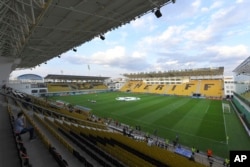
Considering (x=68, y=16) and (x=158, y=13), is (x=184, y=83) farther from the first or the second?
(x=68, y=16)

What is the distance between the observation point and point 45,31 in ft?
51.5

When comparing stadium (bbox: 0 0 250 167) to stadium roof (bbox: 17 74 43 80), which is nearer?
stadium (bbox: 0 0 250 167)

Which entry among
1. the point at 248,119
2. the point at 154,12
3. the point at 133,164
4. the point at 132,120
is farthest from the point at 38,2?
the point at 248,119

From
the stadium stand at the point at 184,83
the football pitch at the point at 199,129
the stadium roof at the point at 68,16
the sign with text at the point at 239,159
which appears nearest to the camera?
the sign with text at the point at 239,159

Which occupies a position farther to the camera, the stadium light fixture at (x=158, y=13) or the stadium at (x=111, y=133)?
the stadium light fixture at (x=158, y=13)

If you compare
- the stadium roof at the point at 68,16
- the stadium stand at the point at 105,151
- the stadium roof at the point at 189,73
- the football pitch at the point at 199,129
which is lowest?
the football pitch at the point at 199,129

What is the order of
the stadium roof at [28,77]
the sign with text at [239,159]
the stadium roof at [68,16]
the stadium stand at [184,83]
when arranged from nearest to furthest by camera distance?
the sign with text at [239,159] < the stadium roof at [68,16] < the stadium stand at [184,83] < the stadium roof at [28,77]

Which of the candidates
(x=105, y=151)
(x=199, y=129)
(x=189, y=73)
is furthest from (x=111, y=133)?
(x=189, y=73)

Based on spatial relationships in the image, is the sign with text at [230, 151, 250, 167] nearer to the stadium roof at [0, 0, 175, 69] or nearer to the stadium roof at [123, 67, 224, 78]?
the stadium roof at [0, 0, 175, 69]

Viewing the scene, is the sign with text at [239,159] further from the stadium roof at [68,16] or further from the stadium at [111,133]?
the stadium roof at [68,16]

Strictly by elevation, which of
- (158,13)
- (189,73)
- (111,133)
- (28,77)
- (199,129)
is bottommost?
(199,129)

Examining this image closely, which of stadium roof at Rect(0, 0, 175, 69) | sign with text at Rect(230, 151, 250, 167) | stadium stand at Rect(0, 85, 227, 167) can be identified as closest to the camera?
sign with text at Rect(230, 151, 250, 167)

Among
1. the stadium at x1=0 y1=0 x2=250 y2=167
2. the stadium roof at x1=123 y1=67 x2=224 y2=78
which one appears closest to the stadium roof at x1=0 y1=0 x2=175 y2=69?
the stadium at x1=0 y1=0 x2=250 y2=167

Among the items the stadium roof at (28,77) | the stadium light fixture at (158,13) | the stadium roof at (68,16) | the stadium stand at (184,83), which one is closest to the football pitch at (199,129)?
the stadium light fixture at (158,13)
